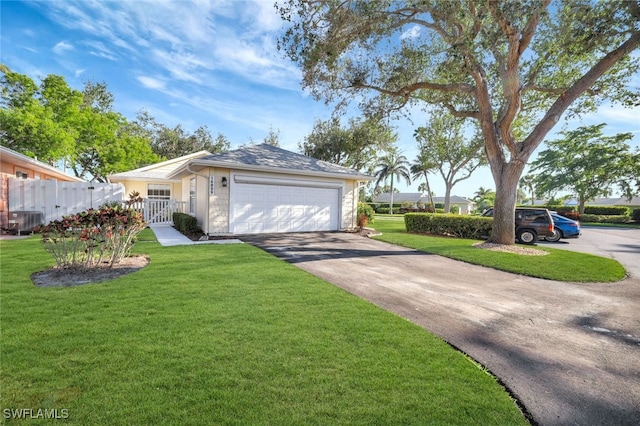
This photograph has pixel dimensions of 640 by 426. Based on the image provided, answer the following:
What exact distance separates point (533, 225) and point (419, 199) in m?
52.7

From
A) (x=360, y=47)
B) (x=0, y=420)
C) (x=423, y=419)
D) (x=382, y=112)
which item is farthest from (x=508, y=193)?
(x=0, y=420)

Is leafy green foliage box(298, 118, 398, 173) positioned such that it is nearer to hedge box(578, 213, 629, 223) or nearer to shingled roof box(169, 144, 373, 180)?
shingled roof box(169, 144, 373, 180)

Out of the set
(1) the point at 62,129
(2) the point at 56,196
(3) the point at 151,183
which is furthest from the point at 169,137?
(2) the point at 56,196

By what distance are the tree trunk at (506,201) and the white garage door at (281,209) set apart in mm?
6616

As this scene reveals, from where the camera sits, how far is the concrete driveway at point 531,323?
2479 millimetres

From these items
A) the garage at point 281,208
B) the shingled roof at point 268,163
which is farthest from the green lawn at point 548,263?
the shingled roof at point 268,163

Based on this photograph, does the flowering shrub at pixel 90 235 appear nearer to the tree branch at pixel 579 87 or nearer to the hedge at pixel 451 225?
the tree branch at pixel 579 87

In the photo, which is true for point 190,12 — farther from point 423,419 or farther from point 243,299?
point 423,419

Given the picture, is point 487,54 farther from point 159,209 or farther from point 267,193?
point 159,209

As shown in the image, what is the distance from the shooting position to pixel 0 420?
2.02 meters

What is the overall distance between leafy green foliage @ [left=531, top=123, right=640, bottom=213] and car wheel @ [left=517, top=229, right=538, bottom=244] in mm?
27543

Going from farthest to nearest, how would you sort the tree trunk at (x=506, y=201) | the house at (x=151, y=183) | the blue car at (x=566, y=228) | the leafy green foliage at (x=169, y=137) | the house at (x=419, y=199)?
the house at (x=419, y=199), the leafy green foliage at (x=169, y=137), the house at (x=151, y=183), the blue car at (x=566, y=228), the tree trunk at (x=506, y=201)

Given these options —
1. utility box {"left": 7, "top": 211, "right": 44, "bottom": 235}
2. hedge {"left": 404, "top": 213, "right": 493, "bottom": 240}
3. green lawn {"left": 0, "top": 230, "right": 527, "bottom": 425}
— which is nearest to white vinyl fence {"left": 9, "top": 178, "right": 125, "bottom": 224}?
utility box {"left": 7, "top": 211, "right": 44, "bottom": 235}

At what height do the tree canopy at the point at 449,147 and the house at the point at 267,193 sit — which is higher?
the tree canopy at the point at 449,147
